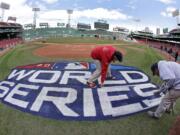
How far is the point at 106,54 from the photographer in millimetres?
10062

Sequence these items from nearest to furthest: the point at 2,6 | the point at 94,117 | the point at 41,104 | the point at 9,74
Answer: the point at 94,117
the point at 41,104
the point at 9,74
the point at 2,6

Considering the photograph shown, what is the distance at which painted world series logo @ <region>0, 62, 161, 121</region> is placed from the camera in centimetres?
881

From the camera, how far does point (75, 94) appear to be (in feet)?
32.7

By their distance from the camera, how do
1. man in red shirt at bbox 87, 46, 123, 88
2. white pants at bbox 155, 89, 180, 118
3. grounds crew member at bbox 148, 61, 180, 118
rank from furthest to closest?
man in red shirt at bbox 87, 46, 123, 88 < white pants at bbox 155, 89, 180, 118 < grounds crew member at bbox 148, 61, 180, 118

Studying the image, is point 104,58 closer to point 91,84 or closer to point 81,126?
point 91,84

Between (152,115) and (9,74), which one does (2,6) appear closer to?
(9,74)

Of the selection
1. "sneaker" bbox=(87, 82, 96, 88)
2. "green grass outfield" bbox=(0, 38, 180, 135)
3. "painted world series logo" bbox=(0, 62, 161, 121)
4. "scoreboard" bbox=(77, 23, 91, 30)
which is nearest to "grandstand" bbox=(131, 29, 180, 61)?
"painted world series logo" bbox=(0, 62, 161, 121)

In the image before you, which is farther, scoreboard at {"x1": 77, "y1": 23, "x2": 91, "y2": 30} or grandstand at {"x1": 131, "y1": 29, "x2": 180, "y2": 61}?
scoreboard at {"x1": 77, "y1": 23, "x2": 91, "y2": 30}

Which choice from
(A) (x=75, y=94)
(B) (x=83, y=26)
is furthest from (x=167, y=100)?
(B) (x=83, y=26)

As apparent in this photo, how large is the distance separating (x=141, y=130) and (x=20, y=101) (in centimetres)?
432

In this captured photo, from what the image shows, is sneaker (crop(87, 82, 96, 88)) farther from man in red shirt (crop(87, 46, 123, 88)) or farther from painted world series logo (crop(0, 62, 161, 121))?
painted world series logo (crop(0, 62, 161, 121))

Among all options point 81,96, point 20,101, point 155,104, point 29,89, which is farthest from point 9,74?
point 155,104

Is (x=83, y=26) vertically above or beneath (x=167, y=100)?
above

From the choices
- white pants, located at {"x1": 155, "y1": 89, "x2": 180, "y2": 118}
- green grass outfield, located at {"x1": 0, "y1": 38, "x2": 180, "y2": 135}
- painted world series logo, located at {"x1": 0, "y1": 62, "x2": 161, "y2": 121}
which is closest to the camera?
green grass outfield, located at {"x1": 0, "y1": 38, "x2": 180, "y2": 135}
